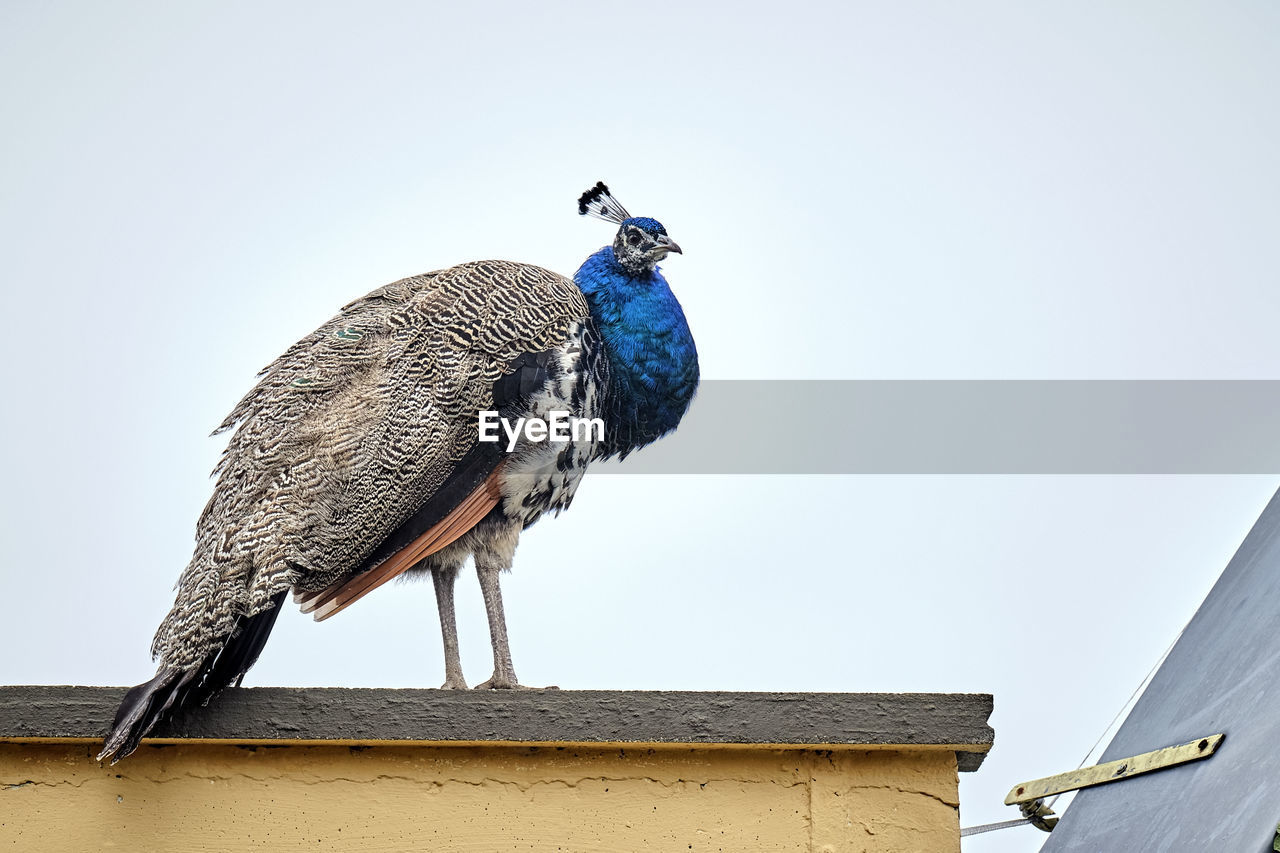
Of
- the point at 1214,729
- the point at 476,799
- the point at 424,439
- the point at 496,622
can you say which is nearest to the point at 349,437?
the point at 424,439

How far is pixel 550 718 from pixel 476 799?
0.31 m

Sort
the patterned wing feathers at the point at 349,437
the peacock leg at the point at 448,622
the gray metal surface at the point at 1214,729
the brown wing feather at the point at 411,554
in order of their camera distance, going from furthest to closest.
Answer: the peacock leg at the point at 448,622 < the brown wing feather at the point at 411,554 < the patterned wing feathers at the point at 349,437 < the gray metal surface at the point at 1214,729

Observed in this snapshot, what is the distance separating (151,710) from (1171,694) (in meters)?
3.36

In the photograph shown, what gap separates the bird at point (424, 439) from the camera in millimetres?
4293

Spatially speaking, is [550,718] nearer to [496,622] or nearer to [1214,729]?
[496,622]

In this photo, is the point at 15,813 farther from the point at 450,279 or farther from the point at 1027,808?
the point at 1027,808

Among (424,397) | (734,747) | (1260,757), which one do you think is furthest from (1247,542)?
(424,397)

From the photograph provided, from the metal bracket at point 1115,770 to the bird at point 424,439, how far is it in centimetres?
186

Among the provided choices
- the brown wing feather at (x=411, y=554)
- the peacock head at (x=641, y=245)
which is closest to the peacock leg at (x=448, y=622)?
the brown wing feather at (x=411, y=554)

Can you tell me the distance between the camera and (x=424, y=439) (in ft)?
15.3

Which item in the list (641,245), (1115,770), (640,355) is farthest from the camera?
(641,245)

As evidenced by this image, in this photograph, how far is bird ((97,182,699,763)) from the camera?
4.29 metres

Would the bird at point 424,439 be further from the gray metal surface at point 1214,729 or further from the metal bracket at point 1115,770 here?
the gray metal surface at point 1214,729

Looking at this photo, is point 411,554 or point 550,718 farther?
point 411,554
